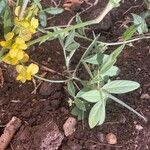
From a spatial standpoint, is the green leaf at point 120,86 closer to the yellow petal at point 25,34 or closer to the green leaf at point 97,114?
the green leaf at point 97,114

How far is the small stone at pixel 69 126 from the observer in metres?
1.23

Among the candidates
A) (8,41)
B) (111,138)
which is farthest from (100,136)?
(8,41)

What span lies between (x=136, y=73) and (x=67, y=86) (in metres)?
0.22

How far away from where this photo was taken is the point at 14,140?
4.01 feet

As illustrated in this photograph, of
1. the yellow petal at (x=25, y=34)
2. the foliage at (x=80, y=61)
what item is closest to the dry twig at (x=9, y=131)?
the foliage at (x=80, y=61)

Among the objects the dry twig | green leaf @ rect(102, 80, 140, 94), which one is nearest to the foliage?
green leaf @ rect(102, 80, 140, 94)

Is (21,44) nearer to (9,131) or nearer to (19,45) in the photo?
(19,45)

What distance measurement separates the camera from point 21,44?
1.14m

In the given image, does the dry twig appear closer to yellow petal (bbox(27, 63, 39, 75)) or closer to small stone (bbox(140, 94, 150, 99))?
yellow petal (bbox(27, 63, 39, 75))

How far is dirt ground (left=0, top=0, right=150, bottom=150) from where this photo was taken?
3.99ft

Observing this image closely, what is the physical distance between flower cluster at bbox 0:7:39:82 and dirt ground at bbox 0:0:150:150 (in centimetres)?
14

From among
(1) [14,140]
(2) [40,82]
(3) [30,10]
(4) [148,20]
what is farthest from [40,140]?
(4) [148,20]

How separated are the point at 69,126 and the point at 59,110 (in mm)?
60

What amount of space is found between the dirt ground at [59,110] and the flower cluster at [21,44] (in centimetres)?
14
